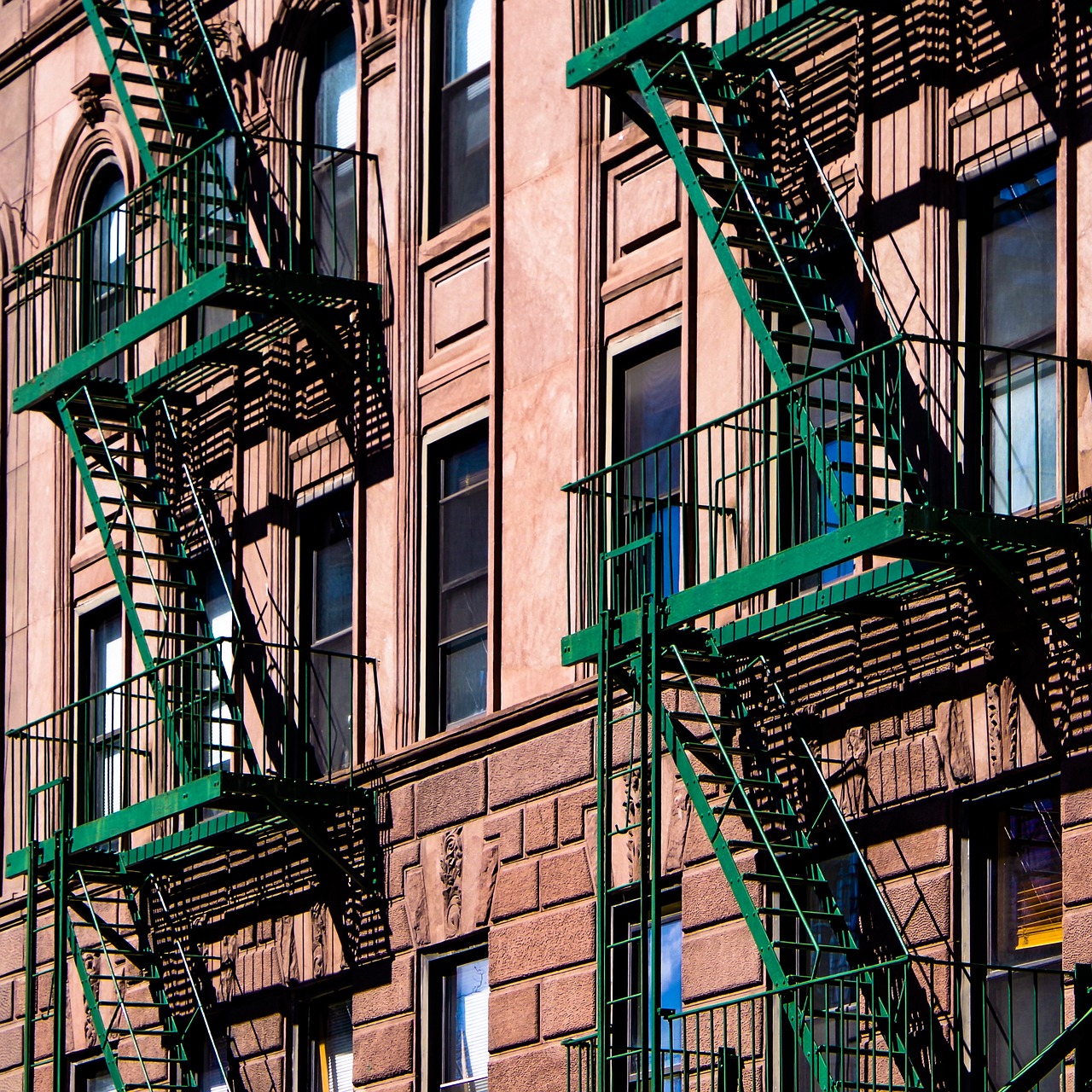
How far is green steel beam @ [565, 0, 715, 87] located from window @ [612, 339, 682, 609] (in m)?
2.07

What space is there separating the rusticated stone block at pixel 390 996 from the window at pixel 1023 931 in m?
6.22

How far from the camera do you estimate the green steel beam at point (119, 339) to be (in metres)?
25.2

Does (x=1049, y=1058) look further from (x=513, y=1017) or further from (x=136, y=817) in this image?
(x=136, y=817)

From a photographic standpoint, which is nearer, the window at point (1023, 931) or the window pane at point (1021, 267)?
the window at point (1023, 931)

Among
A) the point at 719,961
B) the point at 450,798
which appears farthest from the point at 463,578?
the point at 719,961

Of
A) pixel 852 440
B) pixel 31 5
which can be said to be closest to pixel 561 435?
pixel 852 440

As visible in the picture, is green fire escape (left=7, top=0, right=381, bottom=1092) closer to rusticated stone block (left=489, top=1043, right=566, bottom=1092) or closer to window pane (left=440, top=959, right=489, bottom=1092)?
window pane (left=440, top=959, right=489, bottom=1092)

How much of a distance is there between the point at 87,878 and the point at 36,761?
2937 mm

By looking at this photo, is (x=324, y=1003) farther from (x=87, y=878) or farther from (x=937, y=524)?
(x=937, y=524)

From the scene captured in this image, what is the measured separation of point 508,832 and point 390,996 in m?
1.99

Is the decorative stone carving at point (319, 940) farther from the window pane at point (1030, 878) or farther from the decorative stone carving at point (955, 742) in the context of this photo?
the window pane at point (1030, 878)

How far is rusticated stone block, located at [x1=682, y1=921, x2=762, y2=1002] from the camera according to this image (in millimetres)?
20062

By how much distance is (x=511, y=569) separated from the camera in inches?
910

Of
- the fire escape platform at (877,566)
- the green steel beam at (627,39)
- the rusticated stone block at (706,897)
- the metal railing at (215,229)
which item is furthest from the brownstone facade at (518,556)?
the green steel beam at (627,39)
